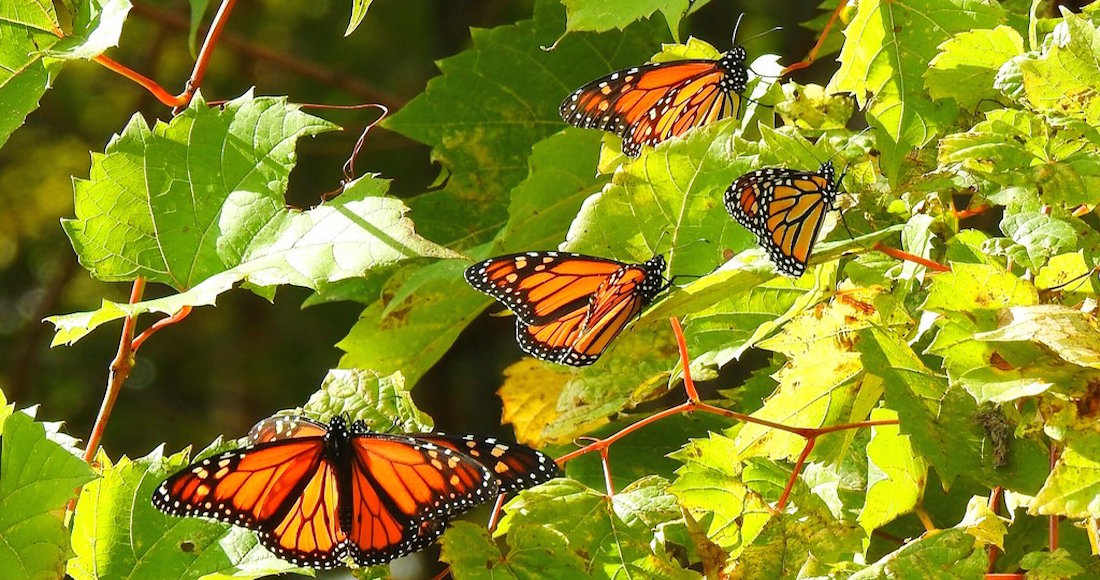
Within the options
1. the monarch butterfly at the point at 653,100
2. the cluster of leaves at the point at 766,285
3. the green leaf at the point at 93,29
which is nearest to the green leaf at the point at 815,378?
the cluster of leaves at the point at 766,285

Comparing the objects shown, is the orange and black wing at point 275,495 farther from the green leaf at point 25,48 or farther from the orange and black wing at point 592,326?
the green leaf at point 25,48

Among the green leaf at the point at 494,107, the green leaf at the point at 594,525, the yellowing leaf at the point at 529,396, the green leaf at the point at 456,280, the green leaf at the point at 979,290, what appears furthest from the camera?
the green leaf at the point at 494,107

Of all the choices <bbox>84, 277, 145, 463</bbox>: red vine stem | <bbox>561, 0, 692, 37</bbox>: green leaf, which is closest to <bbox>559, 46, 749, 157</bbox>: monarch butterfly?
<bbox>561, 0, 692, 37</bbox>: green leaf

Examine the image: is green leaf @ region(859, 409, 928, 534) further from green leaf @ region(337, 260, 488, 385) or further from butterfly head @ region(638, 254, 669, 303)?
green leaf @ region(337, 260, 488, 385)

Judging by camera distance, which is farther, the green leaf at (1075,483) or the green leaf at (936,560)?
the green leaf at (936,560)

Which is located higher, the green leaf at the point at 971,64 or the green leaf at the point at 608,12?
the green leaf at the point at 608,12

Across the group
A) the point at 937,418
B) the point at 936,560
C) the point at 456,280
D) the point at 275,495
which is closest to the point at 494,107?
the point at 456,280
